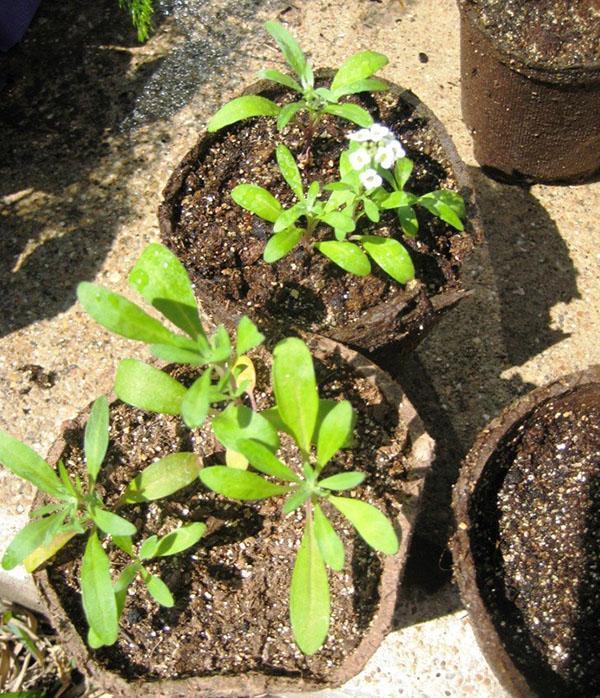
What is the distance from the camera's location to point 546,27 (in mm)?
1951

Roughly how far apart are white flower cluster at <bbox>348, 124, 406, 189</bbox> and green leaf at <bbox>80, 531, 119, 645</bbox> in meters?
0.73

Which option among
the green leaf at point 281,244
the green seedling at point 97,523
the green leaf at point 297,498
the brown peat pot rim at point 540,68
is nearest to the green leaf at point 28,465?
the green seedling at point 97,523

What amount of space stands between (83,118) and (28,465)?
124cm

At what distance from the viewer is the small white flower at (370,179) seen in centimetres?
137

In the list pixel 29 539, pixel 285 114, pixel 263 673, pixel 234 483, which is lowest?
pixel 263 673

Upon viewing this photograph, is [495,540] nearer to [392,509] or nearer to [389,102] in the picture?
[392,509]

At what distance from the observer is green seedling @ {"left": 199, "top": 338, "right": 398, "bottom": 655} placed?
120 cm

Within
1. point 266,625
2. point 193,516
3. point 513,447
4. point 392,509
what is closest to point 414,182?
point 513,447

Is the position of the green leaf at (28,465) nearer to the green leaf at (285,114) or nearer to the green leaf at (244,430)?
the green leaf at (244,430)

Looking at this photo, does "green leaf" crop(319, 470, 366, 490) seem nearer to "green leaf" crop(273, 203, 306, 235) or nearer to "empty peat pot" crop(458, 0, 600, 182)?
"green leaf" crop(273, 203, 306, 235)

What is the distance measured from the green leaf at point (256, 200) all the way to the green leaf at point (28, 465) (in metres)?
0.56

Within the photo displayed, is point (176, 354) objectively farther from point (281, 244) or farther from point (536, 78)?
point (536, 78)

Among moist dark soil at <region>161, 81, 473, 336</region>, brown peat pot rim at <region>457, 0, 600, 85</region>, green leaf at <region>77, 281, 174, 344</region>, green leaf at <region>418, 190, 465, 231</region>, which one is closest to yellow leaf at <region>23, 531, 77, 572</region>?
green leaf at <region>77, 281, 174, 344</region>

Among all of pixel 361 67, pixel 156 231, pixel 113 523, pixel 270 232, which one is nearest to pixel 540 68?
pixel 361 67
